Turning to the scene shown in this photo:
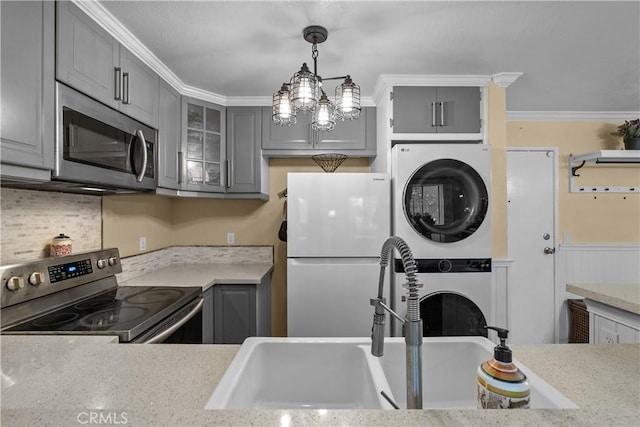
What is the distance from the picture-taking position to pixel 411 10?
1589mm

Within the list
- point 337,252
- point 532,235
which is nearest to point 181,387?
point 337,252

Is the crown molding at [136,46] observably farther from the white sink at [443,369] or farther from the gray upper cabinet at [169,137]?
the white sink at [443,369]

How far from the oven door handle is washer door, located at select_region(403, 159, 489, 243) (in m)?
1.52

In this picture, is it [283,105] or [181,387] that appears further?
[283,105]

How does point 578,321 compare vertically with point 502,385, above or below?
below

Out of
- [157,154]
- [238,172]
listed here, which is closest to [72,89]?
[157,154]

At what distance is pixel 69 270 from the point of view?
1.68 m

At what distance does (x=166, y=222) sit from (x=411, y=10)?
262 cm

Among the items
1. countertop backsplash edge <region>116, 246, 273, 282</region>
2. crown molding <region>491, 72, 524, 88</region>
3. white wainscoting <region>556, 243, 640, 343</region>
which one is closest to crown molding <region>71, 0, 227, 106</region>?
countertop backsplash edge <region>116, 246, 273, 282</region>

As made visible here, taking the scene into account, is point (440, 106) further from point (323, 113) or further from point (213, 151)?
point (213, 151)

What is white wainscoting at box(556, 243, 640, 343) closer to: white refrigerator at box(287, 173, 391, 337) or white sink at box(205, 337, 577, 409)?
white refrigerator at box(287, 173, 391, 337)

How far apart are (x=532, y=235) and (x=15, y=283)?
394cm

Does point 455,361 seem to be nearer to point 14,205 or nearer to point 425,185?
point 425,185

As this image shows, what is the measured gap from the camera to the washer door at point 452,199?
2178 millimetres
